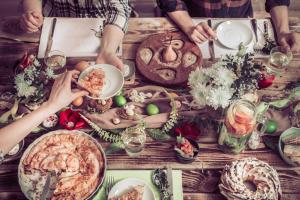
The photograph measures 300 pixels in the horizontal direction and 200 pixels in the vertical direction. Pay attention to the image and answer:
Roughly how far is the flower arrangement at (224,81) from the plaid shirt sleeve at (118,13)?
591 millimetres

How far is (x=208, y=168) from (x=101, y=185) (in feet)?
1.34

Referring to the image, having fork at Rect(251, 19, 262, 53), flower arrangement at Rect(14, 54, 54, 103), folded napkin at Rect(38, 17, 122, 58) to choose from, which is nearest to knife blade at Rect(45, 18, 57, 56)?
folded napkin at Rect(38, 17, 122, 58)

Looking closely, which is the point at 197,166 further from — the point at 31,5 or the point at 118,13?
the point at 31,5

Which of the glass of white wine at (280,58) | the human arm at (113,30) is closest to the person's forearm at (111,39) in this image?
the human arm at (113,30)

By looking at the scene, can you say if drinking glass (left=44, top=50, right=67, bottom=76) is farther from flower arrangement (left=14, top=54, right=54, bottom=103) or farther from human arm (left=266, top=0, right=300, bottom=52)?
human arm (left=266, top=0, right=300, bottom=52)

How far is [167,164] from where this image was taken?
1.29 meters

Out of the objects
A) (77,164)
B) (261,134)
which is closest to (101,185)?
(77,164)

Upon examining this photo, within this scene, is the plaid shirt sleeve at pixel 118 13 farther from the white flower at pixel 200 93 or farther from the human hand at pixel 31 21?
the white flower at pixel 200 93

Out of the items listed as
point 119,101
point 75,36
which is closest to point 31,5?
point 75,36

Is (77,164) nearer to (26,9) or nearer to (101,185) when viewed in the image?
(101,185)

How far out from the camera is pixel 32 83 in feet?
4.71

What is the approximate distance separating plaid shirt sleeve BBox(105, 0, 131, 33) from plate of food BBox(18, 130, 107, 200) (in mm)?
638

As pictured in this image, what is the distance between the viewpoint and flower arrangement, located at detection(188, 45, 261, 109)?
117 centimetres

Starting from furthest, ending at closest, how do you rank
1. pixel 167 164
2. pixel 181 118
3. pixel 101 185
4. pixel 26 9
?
pixel 26 9
pixel 181 118
pixel 167 164
pixel 101 185
